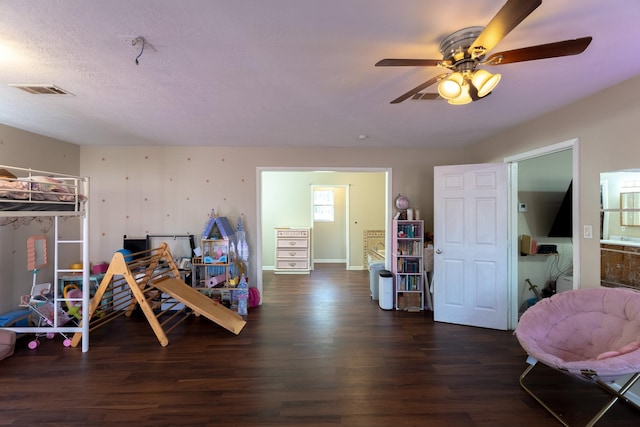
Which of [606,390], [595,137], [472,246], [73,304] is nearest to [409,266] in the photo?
[472,246]

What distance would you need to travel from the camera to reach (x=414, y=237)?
13.3 ft

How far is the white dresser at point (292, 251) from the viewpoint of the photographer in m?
6.26

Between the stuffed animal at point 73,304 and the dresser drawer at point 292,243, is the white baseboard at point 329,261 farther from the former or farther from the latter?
the stuffed animal at point 73,304

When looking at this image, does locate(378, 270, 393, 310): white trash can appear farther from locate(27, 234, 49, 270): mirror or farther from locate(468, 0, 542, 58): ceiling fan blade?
locate(27, 234, 49, 270): mirror

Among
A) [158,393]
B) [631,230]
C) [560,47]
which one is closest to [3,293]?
[158,393]

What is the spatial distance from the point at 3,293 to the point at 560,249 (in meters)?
6.94

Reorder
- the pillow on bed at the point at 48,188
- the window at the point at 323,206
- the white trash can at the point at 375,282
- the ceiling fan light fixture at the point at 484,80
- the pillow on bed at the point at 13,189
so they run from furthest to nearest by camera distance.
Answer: the window at the point at 323,206 → the white trash can at the point at 375,282 → the pillow on bed at the point at 48,188 → the pillow on bed at the point at 13,189 → the ceiling fan light fixture at the point at 484,80

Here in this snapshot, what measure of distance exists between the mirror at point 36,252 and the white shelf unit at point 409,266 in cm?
442

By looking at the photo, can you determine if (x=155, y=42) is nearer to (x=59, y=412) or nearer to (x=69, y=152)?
(x=59, y=412)

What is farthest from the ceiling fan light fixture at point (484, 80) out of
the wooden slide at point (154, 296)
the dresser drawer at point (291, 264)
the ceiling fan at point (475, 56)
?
the dresser drawer at point (291, 264)

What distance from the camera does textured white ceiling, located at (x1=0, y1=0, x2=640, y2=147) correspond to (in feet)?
4.51

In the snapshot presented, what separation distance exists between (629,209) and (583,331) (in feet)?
3.40

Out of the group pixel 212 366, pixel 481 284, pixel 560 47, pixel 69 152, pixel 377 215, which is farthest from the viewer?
pixel 377 215

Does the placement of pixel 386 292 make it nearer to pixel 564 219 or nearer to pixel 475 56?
pixel 564 219
